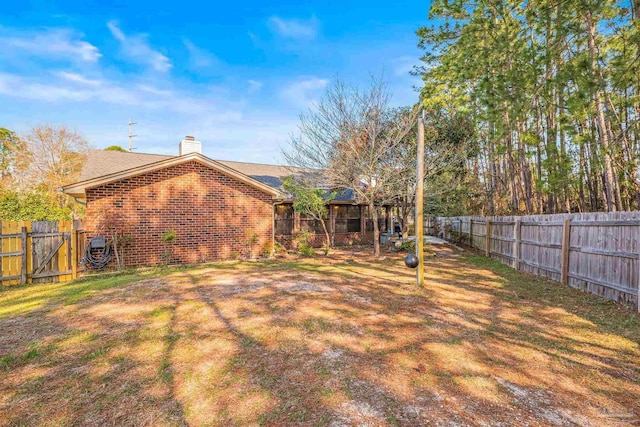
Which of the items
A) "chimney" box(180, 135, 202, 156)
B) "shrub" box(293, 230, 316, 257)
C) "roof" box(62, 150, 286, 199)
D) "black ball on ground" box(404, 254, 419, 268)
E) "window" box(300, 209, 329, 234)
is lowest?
"shrub" box(293, 230, 316, 257)

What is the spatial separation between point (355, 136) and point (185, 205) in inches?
257

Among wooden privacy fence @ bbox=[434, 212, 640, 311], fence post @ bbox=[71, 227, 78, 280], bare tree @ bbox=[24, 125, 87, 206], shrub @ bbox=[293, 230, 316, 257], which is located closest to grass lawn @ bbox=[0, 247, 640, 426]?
wooden privacy fence @ bbox=[434, 212, 640, 311]

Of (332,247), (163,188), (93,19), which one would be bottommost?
(332,247)

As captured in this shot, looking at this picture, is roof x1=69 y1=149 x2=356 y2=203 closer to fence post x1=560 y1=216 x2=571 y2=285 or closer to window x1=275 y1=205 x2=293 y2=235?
window x1=275 y1=205 x2=293 y2=235

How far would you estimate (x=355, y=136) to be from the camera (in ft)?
37.6

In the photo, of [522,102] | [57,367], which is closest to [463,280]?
[522,102]

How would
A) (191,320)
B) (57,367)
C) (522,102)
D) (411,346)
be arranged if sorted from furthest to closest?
1. (522,102)
2. (191,320)
3. (411,346)
4. (57,367)

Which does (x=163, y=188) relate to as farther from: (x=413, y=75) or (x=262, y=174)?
(x=413, y=75)

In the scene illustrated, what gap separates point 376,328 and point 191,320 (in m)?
2.87

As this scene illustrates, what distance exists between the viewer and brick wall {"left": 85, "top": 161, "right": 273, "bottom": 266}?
991 cm

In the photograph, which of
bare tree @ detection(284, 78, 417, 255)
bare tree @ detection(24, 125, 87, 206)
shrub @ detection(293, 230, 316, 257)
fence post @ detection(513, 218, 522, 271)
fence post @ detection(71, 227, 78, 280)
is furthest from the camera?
bare tree @ detection(24, 125, 87, 206)

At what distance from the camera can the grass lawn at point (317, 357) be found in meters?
2.62

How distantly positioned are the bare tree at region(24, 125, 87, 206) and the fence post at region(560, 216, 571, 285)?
31.8 meters

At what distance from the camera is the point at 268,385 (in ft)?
9.89
